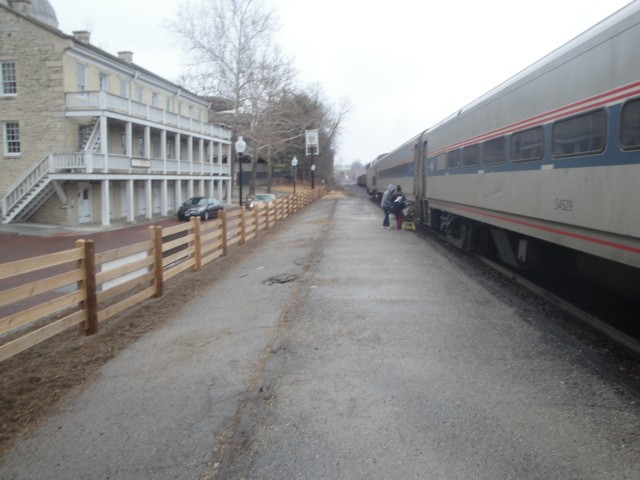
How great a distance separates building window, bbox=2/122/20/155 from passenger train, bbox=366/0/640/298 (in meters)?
24.0

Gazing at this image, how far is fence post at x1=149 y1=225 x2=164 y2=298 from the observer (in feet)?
27.1

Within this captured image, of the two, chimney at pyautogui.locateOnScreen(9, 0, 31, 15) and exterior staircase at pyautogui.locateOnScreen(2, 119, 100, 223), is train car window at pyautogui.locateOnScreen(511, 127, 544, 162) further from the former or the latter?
chimney at pyautogui.locateOnScreen(9, 0, 31, 15)

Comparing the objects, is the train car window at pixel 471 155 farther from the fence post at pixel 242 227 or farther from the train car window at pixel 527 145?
the fence post at pixel 242 227

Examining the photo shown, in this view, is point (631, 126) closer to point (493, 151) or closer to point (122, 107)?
point (493, 151)

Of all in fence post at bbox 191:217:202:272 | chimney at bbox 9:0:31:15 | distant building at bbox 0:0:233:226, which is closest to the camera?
fence post at bbox 191:217:202:272

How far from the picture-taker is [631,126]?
180 inches

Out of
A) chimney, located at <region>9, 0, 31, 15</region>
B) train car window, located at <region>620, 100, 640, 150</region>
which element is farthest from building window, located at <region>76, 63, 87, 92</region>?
train car window, located at <region>620, 100, 640, 150</region>

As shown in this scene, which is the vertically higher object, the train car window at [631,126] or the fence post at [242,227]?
the train car window at [631,126]

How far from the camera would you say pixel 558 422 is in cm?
368

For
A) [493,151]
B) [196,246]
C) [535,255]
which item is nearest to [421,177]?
[493,151]

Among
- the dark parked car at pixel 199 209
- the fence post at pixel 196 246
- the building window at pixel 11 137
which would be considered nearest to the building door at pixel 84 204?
the building window at pixel 11 137

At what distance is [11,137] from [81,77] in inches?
181

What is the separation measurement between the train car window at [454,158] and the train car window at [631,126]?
671 centimetres

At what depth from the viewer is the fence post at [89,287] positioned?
244 inches
